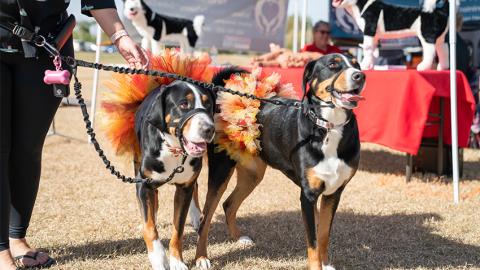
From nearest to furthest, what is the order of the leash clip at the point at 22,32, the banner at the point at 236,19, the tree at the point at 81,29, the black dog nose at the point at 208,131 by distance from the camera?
1. the black dog nose at the point at 208,131
2. the leash clip at the point at 22,32
3. the tree at the point at 81,29
4. the banner at the point at 236,19

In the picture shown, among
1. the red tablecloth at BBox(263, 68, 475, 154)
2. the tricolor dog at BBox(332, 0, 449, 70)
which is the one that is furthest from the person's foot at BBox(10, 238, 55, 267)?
the tricolor dog at BBox(332, 0, 449, 70)

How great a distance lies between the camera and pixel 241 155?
3.27m

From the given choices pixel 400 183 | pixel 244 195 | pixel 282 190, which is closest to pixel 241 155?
pixel 244 195

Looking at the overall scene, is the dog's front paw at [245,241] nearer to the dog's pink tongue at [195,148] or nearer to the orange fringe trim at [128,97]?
the orange fringe trim at [128,97]

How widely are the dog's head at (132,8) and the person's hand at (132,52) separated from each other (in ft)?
13.1

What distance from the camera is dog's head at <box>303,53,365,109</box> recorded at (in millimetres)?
2717

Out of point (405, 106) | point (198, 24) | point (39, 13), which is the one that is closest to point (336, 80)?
point (39, 13)

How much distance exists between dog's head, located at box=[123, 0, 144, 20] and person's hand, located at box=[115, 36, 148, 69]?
13.1 ft

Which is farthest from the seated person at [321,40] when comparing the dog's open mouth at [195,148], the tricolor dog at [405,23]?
the dog's open mouth at [195,148]

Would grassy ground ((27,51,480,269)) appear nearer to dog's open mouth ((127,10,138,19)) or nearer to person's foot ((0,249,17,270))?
person's foot ((0,249,17,270))

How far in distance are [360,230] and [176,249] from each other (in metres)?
1.63

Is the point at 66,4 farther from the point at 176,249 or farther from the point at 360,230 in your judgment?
the point at 360,230

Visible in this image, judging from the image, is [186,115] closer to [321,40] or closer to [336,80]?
[336,80]

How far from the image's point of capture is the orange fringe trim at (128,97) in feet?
10.6
